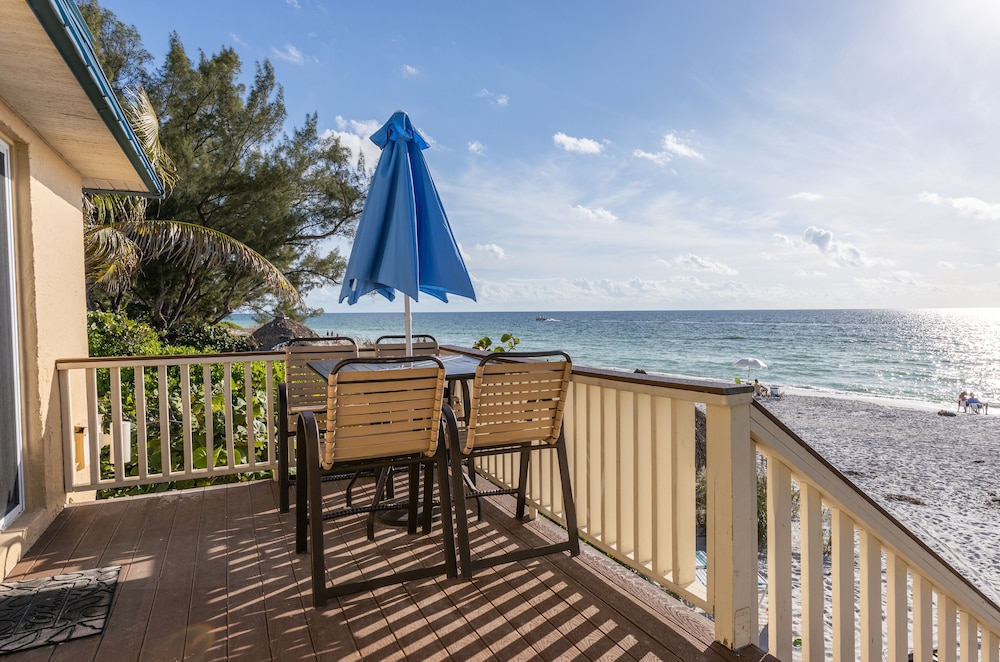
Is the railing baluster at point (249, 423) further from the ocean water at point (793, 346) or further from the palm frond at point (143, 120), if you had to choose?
the ocean water at point (793, 346)

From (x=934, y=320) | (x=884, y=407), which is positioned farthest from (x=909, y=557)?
(x=934, y=320)

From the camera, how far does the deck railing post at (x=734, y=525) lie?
6.25ft

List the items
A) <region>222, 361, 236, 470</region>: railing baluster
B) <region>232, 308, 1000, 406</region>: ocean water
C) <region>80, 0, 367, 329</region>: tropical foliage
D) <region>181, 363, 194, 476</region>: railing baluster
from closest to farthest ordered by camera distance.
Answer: <region>181, 363, 194, 476</region>: railing baluster < <region>222, 361, 236, 470</region>: railing baluster < <region>80, 0, 367, 329</region>: tropical foliage < <region>232, 308, 1000, 406</region>: ocean water

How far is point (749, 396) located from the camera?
190cm

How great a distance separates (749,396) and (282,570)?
2097mm

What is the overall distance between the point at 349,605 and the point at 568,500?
1.03m

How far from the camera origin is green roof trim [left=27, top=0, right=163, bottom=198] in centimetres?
188

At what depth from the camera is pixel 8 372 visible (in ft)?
9.46

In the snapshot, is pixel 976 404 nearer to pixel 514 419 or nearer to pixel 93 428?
pixel 514 419

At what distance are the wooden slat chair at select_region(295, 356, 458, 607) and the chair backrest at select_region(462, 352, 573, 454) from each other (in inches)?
5.9

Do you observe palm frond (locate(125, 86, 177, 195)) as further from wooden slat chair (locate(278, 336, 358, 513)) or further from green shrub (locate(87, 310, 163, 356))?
wooden slat chair (locate(278, 336, 358, 513))

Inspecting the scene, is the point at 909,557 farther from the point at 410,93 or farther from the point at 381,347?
the point at 410,93

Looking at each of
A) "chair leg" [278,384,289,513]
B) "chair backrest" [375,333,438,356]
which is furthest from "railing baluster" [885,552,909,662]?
"chair leg" [278,384,289,513]

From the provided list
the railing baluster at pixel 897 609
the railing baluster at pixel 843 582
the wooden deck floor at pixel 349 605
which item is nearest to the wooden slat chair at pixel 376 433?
the wooden deck floor at pixel 349 605
